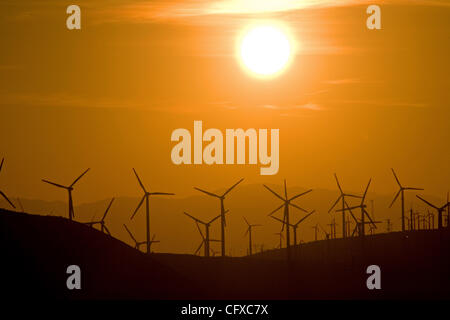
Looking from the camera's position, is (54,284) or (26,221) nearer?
(54,284)

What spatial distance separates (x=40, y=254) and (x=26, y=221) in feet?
39.0

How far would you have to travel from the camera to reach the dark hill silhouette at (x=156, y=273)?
10231 cm

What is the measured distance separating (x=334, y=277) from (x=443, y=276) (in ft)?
70.6

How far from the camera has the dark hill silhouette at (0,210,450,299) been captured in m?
102

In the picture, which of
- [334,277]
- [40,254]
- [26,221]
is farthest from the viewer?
[334,277]

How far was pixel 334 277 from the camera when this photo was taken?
160 m

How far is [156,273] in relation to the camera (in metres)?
119

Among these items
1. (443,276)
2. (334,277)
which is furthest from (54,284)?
(443,276)
